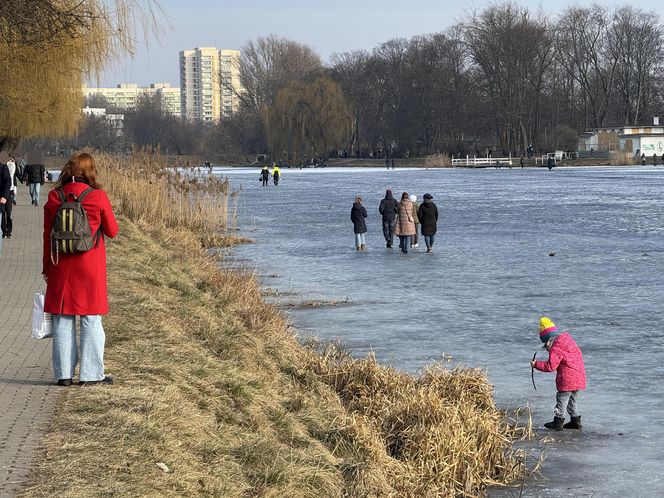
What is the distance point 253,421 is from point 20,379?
159 cm

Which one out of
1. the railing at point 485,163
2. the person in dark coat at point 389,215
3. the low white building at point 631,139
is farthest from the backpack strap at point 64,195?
the low white building at point 631,139

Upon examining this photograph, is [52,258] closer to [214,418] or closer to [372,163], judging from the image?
[214,418]

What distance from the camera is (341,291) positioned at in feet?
59.9

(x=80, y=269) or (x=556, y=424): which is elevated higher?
(x=80, y=269)

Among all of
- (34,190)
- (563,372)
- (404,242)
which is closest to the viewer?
(563,372)

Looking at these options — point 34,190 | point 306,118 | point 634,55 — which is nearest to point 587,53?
point 634,55

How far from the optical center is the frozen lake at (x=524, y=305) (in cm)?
925

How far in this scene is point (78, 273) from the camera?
7.74 meters

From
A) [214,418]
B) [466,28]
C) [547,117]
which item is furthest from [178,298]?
[547,117]

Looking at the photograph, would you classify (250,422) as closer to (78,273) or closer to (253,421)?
(253,421)

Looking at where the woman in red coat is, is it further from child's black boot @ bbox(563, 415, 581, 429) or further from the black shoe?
child's black boot @ bbox(563, 415, 581, 429)

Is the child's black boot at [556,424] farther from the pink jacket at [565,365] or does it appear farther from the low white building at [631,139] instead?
the low white building at [631,139]

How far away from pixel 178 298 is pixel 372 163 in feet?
360

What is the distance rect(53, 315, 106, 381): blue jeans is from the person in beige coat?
17.2 m
